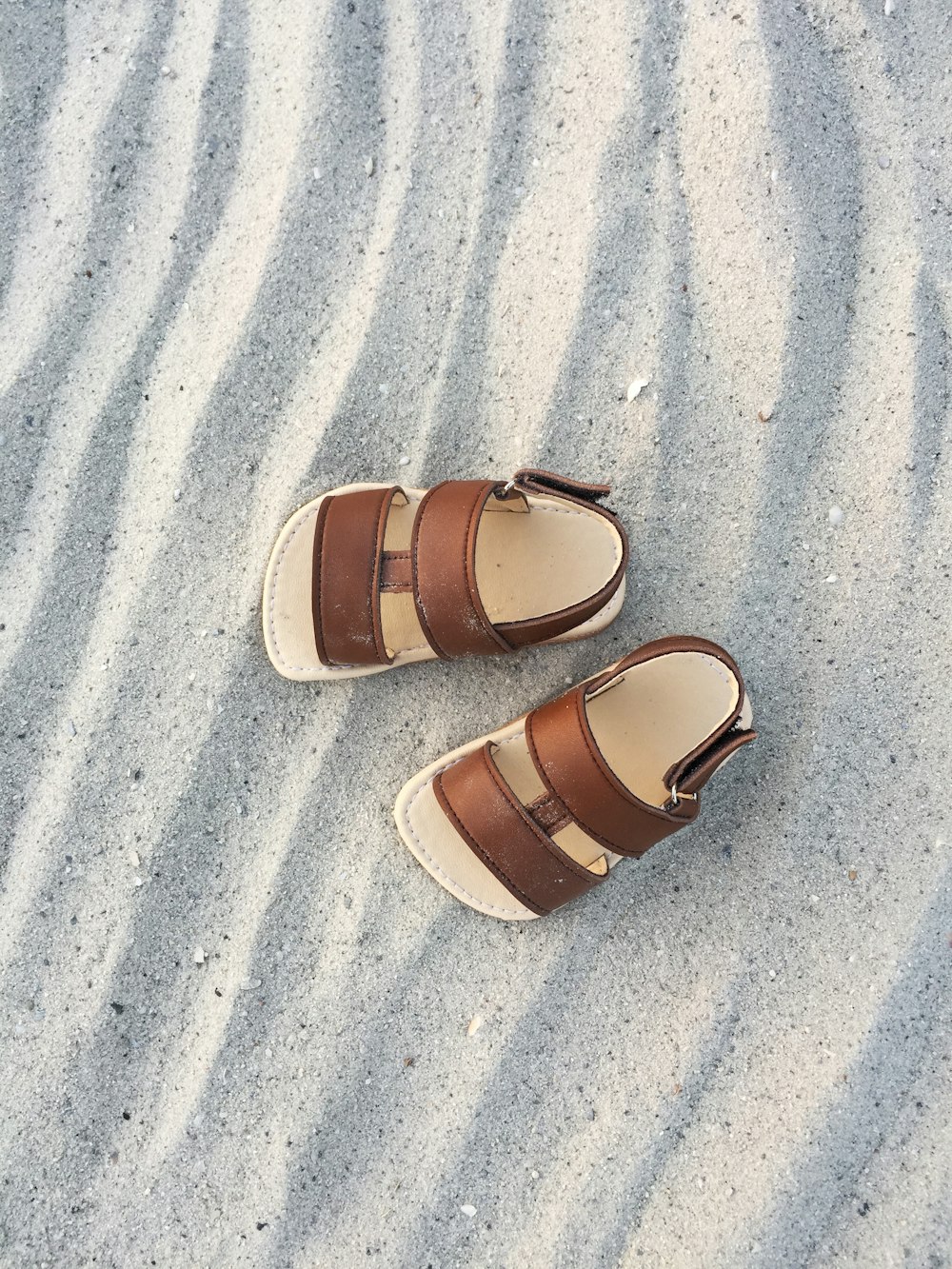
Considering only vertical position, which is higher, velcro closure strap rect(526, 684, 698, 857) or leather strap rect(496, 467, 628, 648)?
leather strap rect(496, 467, 628, 648)

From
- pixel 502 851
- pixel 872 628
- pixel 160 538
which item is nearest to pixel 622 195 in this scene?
pixel 872 628

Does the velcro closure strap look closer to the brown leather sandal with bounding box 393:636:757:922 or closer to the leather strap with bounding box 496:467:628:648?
the brown leather sandal with bounding box 393:636:757:922

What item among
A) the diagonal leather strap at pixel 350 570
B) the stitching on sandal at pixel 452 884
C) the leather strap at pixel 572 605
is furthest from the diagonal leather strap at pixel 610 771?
the diagonal leather strap at pixel 350 570

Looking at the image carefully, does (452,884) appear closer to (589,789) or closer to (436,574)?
(589,789)

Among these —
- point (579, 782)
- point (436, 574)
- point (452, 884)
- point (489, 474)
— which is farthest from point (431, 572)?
point (452, 884)

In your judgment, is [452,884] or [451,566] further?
[452,884]

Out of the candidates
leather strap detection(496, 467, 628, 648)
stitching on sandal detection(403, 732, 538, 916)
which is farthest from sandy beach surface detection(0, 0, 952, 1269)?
leather strap detection(496, 467, 628, 648)

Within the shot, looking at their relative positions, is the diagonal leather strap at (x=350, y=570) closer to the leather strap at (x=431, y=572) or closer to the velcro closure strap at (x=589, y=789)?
the leather strap at (x=431, y=572)
